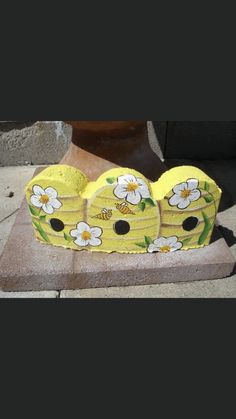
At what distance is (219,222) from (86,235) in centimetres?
130

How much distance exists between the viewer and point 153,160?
3.26 meters

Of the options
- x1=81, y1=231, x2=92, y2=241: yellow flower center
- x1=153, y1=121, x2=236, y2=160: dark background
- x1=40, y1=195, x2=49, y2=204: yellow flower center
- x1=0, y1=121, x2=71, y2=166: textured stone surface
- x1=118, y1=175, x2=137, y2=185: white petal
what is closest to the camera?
x1=118, y1=175, x2=137, y2=185: white petal

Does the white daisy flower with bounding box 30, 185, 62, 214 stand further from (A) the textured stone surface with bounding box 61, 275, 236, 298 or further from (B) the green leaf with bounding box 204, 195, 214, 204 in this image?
(B) the green leaf with bounding box 204, 195, 214, 204

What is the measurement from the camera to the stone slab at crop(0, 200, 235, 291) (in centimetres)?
244

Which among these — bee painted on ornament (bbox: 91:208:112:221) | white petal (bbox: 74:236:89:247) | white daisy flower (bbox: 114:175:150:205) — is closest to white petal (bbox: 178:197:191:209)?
white daisy flower (bbox: 114:175:150:205)

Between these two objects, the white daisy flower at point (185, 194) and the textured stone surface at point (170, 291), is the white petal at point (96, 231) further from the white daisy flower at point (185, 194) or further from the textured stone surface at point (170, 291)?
the white daisy flower at point (185, 194)

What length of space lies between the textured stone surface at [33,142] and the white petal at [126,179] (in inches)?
79.5

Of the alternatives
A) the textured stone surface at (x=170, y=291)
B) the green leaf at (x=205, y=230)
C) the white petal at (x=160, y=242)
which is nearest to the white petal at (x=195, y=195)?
the green leaf at (x=205, y=230)

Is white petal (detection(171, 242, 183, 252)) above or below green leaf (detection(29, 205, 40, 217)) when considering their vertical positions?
below

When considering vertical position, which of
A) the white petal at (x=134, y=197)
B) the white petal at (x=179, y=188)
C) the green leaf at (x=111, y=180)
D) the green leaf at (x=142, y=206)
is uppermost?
the green leaf at (x=111, y=180)

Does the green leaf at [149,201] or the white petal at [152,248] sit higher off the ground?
the green leaf at [149,201]

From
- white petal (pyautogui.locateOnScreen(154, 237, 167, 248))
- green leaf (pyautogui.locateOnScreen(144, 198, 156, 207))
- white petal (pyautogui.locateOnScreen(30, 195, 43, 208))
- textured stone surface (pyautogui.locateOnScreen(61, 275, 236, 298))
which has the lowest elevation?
textured stone surface (pyautogui.locateOnScreen(61, 275, 236, 298))

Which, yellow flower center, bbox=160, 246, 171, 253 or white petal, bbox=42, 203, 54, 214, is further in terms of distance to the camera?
yellow flower center, bbox=160, 246, 171, 253

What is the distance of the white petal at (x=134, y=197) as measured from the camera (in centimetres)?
230
